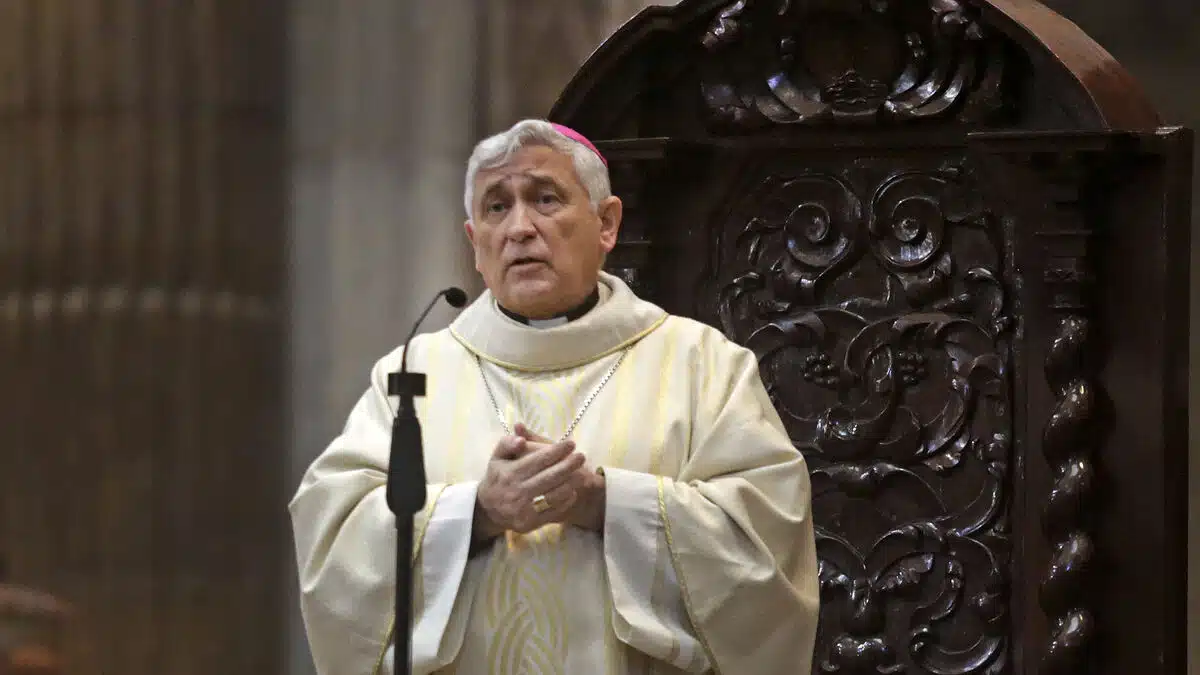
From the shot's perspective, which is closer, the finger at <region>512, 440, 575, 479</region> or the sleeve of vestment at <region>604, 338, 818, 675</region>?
the finger at <region>512, 440, 575, 479</region>

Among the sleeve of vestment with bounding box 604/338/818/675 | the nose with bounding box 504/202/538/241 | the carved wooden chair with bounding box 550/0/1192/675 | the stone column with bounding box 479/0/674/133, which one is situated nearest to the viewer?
the sleeve of vestment with bounding box 604/338/818/675

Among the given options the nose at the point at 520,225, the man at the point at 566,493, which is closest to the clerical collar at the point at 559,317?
the man at the point at 566,493

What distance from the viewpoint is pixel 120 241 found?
5.60 meters

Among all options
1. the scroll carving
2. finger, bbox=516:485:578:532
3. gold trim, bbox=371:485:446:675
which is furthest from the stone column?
finger, bbox=516:485:578:532

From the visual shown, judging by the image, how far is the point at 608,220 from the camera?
3.64 metres

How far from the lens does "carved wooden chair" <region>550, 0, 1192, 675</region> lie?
14.4ft

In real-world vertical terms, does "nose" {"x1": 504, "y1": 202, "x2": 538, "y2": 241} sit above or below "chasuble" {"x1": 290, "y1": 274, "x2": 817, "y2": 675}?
above

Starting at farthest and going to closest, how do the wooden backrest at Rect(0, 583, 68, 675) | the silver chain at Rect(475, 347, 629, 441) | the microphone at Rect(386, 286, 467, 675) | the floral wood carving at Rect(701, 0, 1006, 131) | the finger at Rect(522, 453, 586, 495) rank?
1. the wooden backrest at Rect(0, 583, 68, 675)
2. the floral wood carving at Rect(701, 0, 1006, 131)
3. the silver chain at Rect(475, 347, 629, 441)
4. the finger at Rect(522, 453, 586, 495)
5. the microphone at Rect(386, 286, 467, 675)

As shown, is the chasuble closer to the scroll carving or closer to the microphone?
the microphone

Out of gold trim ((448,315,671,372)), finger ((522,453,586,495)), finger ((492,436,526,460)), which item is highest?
gold trim ((448,315,671,372))

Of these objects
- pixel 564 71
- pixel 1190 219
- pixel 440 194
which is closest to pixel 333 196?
pixel 440 194

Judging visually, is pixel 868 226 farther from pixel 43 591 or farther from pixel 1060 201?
pixel 43 591

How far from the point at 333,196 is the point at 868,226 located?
1.61 meters

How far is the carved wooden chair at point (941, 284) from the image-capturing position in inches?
173
